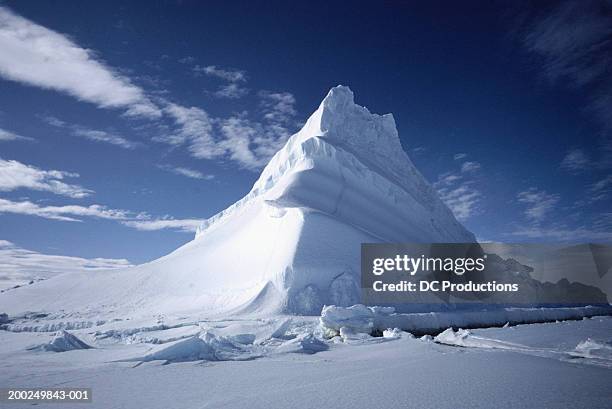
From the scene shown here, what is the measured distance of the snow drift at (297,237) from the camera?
23.4 meters

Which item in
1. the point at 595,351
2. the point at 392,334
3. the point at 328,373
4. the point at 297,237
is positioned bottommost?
the point at 328,373

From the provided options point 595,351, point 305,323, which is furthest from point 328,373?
point 305,323

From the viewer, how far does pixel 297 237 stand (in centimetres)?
2541

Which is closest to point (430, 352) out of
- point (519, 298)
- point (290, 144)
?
point (519, 298)

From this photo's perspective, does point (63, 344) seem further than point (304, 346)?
Yes

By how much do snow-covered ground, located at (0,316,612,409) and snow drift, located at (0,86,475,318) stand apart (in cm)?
1063

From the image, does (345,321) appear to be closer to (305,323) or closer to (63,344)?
(305,323)

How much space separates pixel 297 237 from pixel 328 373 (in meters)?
17.9

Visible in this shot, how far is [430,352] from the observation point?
10.1m

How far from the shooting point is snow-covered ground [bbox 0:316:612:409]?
18.0 feet

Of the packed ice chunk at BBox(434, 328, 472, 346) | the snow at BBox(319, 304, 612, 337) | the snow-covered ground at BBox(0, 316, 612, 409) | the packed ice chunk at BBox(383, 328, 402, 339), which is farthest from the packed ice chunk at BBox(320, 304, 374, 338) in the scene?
the packed ice chunk at BBox(434, 328, 472, 346)

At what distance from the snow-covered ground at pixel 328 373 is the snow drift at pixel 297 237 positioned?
10630 millimetres

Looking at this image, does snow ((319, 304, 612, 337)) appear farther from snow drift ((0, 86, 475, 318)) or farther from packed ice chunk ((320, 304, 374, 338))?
snow drift ((0, 86, 475, 318))

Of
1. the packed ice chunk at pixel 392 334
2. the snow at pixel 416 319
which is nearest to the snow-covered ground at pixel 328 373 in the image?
the packed ice chunk at pixel 392 334
